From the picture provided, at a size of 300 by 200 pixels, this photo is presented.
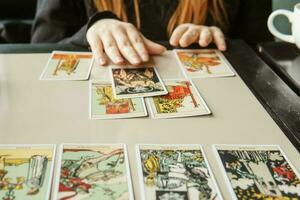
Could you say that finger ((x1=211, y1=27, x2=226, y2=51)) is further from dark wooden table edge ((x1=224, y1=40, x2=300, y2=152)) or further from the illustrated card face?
the illustrated card face

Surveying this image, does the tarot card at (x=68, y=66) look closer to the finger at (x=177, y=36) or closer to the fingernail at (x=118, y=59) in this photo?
the fingernail at (x=118, y=59)

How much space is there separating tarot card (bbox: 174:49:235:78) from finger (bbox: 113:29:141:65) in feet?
0.29

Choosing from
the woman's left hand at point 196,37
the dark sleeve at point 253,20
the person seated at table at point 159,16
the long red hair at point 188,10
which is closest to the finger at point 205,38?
the woman's left hand at point 196,37

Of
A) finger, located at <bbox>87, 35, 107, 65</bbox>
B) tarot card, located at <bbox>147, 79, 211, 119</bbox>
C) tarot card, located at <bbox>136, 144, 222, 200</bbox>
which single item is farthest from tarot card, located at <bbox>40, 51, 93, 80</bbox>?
tarot card, located at <bbox>136, 144, 222, 200</bbox>

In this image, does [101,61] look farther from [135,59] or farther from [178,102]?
[178,102]

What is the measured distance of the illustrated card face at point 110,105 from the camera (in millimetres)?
572

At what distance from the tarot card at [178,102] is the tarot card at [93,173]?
4.6 inches

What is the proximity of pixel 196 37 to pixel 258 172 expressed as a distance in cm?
44

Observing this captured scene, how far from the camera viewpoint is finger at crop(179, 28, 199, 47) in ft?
2.70

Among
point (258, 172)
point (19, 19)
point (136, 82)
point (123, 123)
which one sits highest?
point (19, 19)

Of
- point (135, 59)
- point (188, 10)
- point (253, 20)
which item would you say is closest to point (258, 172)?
point (135, 59)

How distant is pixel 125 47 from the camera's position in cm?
77

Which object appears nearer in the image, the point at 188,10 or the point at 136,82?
the point at 136,82

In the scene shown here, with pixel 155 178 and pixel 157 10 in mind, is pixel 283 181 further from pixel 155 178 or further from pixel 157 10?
pixel 157 10
